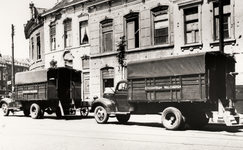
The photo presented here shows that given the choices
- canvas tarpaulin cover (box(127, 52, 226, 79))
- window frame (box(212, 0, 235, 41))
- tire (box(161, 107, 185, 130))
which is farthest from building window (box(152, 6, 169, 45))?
tire (box(161, 107, 185, 130))

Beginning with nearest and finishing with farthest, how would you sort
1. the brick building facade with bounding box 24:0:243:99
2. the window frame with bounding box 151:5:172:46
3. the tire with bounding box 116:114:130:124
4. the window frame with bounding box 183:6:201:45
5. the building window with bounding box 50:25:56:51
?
the tire with bounding box 116:114:130:124
the brick building facade with bounding box 24:0:243:99
the window frame with bounding box 183:6:201:45
the window frame with bounding box 151:5:172:46
the building window with bounding box 50:25:56:51

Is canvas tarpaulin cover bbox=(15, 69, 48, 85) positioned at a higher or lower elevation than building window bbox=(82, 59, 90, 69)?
lower

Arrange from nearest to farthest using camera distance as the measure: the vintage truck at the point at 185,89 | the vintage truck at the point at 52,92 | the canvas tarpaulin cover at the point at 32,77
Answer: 1. the vintage truck at the point at 185,89
2. the vintage truck at the point at 52,92
3. the canvas tarpaulin cover at the point at 32,77

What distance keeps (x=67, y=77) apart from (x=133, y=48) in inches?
272

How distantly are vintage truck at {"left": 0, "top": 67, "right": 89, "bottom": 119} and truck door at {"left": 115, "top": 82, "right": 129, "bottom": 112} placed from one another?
164 inches

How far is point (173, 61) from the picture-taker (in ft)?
37.9

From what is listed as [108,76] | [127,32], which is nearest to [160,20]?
[127,32]

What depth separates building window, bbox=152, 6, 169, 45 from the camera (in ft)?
69.4

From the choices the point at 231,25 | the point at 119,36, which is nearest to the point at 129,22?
the point at 119,36

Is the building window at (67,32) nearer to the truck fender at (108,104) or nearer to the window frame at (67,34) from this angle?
the window frame at (67,34)

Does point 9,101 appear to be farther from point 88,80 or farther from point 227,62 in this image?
point 227,62

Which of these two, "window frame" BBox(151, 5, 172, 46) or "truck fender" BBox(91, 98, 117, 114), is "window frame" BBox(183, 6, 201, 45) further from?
"truck fender" BBox(91, 98, 117, 114)

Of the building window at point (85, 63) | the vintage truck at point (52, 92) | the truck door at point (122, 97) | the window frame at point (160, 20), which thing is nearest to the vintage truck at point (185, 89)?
the truck door at point (122, 97)

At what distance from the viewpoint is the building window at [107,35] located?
24.6 meters
